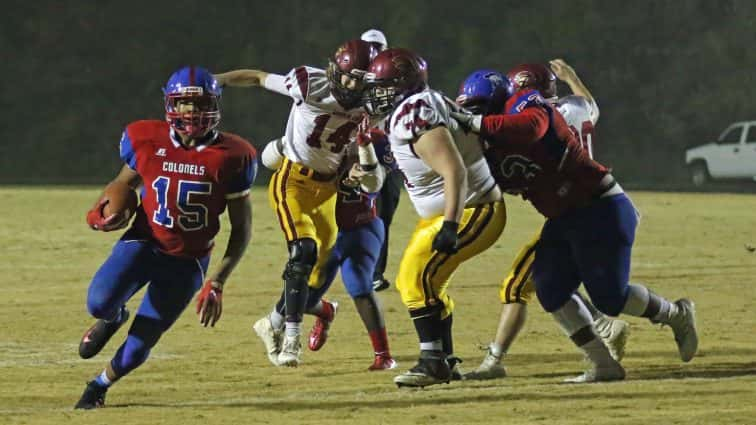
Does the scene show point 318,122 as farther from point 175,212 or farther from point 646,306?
point 646,306

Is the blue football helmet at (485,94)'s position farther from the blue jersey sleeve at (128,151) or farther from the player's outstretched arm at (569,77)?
the blue jersey sleeve at (128,151)

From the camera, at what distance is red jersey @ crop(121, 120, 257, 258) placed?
8.19m

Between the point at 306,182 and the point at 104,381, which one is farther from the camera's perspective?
the point at 306,182

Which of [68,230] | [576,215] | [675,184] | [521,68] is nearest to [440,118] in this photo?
[576,215]

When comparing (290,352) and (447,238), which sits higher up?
(447,238)

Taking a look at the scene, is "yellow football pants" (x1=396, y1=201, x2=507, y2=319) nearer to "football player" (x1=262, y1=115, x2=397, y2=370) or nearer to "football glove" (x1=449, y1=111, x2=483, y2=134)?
"football glove" (x1=449, y1=111, x2=483, y2=134)

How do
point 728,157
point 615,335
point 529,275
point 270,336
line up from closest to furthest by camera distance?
point 529,275 → point 615,335 → point 270,336 → point 728,157

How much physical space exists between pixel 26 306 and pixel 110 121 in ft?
88.7

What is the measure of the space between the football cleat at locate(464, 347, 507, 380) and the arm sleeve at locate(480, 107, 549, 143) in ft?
4.80

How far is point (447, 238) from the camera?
8.02 meters

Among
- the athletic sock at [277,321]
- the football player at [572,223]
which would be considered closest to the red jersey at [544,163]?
the football player at [572,223]

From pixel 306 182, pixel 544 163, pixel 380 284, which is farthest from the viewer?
pixel 380 284

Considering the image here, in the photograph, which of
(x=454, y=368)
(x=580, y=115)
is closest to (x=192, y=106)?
(x=454, y=368)

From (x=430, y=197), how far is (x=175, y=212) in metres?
1.36
